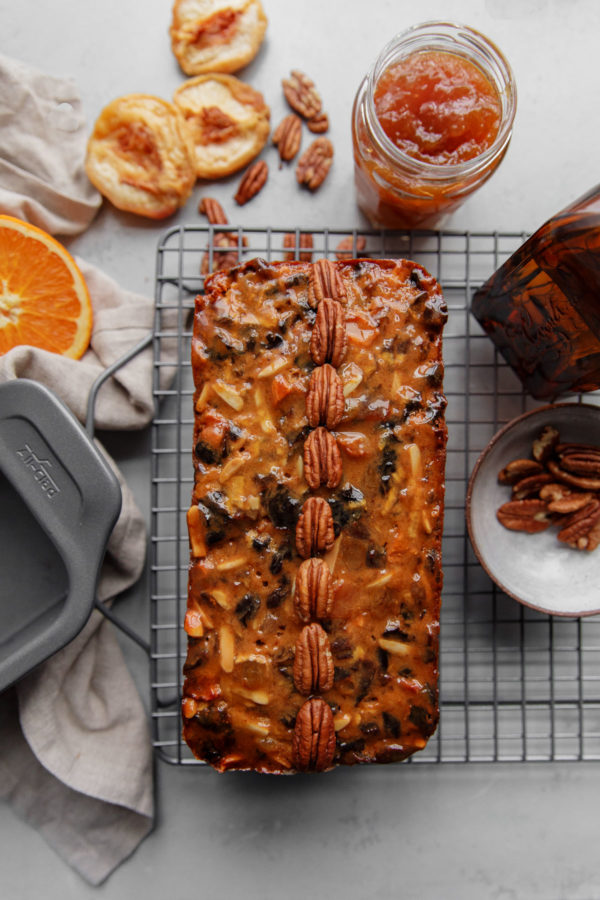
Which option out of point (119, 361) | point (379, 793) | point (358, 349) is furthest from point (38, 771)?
point (358, 349)

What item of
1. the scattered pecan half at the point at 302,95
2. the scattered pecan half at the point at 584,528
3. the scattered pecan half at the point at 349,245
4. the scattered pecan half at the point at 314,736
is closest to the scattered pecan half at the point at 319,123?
the scattered pecan half at the point at 302,95

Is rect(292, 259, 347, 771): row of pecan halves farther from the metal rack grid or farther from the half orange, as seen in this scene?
the half orange

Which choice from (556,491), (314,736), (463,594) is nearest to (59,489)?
(314,736)

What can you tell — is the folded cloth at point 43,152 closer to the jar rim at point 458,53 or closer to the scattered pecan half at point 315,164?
the scattered pecan half at point 315,164

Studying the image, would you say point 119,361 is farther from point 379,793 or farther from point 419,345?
point 379,793

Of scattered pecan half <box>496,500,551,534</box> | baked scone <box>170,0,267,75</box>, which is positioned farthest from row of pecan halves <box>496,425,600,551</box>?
baked scone <box>170,0,267,75</box>

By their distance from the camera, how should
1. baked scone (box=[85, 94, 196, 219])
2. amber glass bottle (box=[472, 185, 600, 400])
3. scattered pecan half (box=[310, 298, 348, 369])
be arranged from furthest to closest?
baked scone (box=[85, 94, 196, 219]), scattered pecan half (box=[310, 298, 348, 369]), amber glass bottle (box=[472, 185, 600, 400])
